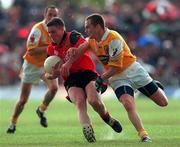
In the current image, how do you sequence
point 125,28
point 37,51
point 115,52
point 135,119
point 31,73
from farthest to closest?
point 125,28, point 31,73, point 37,51, point 115,52, point 135,119

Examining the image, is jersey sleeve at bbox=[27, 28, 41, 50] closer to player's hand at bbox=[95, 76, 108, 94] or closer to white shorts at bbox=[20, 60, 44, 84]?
white shorts at bbox=[20, 60, 44, 84]

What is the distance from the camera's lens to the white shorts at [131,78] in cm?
1570

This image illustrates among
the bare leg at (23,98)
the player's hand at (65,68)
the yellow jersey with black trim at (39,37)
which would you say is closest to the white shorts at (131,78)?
the player's hand at (65,68)

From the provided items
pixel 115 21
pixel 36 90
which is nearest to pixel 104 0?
pixel 115 21

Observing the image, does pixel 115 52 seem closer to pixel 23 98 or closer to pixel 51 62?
pixel 51 62

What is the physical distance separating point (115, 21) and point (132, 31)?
33.8 inches

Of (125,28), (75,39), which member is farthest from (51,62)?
(125,28)

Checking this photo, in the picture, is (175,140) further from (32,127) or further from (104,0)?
(104,0)

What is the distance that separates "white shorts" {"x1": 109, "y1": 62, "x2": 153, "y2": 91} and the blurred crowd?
18601mm

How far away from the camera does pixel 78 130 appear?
19.2 meters

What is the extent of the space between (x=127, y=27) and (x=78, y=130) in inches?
704

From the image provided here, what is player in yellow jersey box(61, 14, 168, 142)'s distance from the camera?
15266 mm

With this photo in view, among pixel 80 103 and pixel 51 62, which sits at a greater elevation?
pixel 51 62

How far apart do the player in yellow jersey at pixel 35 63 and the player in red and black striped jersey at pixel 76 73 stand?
260 centimetres
